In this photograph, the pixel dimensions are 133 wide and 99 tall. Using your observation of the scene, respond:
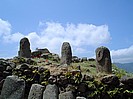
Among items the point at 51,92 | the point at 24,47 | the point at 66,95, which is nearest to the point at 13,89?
the point at 51,92

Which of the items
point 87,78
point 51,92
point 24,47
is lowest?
point 51,92

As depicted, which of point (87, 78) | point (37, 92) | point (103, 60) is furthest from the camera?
point (103, 60)

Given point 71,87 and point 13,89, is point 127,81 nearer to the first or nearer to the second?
point 71,87

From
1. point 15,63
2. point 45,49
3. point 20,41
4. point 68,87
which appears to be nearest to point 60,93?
point 68,87

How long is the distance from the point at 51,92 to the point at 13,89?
1793 millimetres

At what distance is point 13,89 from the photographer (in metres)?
11.5

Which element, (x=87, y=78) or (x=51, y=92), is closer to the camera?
(x=51, y=92)

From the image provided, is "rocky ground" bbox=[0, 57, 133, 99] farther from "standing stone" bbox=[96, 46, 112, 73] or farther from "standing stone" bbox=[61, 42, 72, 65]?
"standing stone" bbox=[61, 42, 72, 65]

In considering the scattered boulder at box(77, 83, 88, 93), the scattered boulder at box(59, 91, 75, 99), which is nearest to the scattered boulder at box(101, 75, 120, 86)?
the scattered boulder at box(77, 83, 88, 93)

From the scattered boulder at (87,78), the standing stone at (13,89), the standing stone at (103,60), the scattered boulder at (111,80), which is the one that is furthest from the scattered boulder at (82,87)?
the standing stone at (13,89)

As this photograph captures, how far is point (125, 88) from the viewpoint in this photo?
11922mm

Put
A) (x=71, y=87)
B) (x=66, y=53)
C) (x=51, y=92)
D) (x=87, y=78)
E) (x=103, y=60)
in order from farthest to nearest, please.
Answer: (x=66, y=53)
(x=103, y=60)
(x=87, y=78)
(x=71, y=87)
(x=51, y=92)

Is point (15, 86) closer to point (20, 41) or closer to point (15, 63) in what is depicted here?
point (15, 63)

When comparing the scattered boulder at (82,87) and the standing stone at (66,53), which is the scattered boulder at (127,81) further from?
the standing stone at (66,53)
